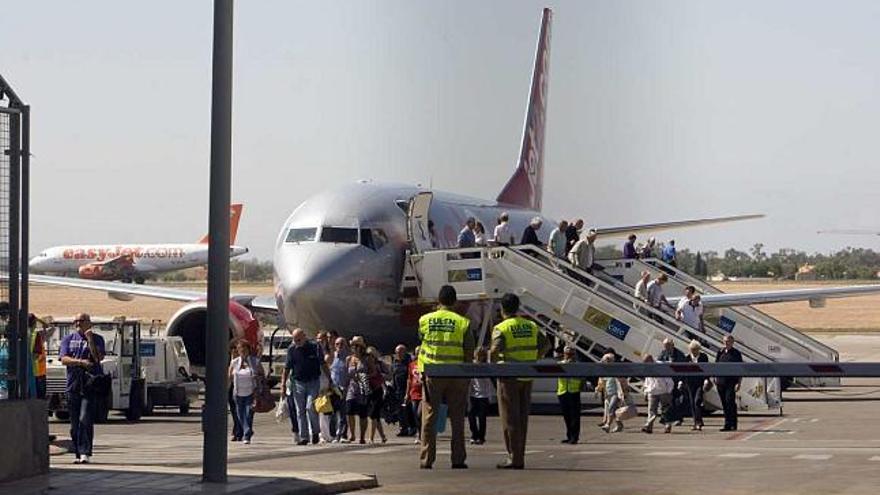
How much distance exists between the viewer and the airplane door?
32750 millimetres

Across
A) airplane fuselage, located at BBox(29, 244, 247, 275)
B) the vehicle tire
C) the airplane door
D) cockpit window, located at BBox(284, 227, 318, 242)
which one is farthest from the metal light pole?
airplane fuselage, located at BBox(29, 244, 247, 275)

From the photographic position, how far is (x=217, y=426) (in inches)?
653

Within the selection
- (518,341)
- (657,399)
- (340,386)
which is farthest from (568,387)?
(518,341)

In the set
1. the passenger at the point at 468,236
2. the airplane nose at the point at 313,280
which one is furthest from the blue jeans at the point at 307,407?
the passenger at the point at 468,236

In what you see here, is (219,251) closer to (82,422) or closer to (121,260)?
(82,422)

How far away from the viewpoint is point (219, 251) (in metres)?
16.7

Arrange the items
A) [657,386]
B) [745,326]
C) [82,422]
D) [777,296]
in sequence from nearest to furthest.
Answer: [82,422] → [657,386] → [745,326] → [777,296]

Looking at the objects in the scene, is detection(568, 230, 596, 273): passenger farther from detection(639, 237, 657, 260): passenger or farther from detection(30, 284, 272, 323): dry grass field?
detection(30, 284, 272, 323): dry grass field

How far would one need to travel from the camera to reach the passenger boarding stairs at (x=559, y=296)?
3105 centimetres

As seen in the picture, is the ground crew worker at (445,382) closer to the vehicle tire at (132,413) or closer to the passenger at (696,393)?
the passenger at (696,393)

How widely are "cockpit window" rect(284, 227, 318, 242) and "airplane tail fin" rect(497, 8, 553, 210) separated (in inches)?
636

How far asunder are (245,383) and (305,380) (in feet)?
3.11

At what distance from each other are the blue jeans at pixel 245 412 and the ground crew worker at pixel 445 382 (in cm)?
644

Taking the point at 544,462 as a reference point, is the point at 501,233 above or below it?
above
